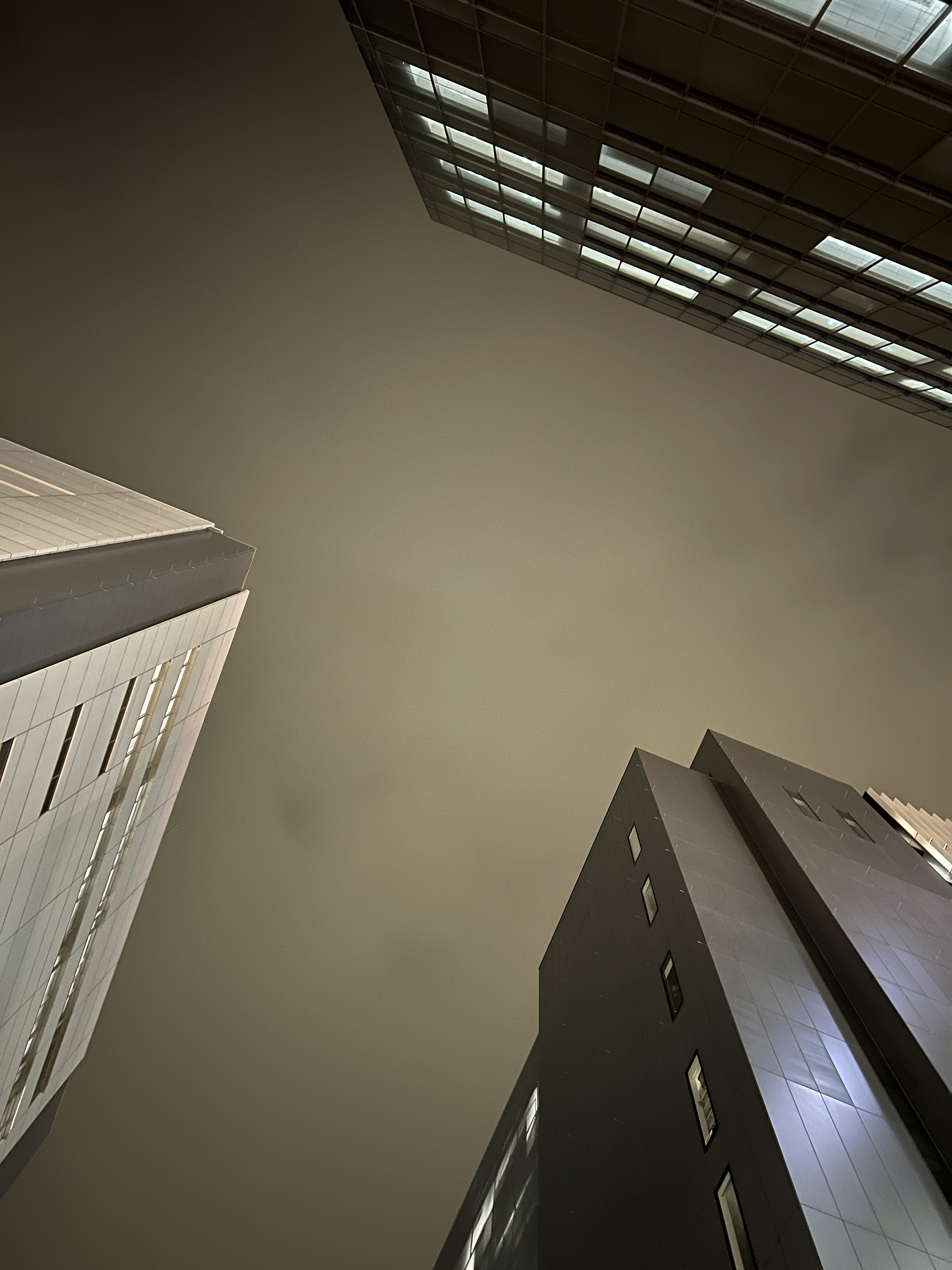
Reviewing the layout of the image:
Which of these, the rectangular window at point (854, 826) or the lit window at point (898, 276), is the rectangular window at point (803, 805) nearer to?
the rectangular window at point (854, 826)

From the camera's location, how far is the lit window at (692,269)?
29875 mm

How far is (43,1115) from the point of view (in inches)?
1676

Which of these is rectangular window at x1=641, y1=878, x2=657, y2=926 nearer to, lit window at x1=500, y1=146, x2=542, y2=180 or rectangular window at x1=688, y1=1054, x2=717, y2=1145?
rectangular window at x1=688, y1=1054, x2=717, y2=1145

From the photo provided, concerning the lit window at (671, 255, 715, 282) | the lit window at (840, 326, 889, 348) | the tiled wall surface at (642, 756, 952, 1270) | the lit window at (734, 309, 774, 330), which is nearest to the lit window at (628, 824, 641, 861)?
the tiled wall surface at (642, 756, 952, 1270)

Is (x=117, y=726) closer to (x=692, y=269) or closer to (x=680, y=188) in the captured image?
(x=680, y=188)

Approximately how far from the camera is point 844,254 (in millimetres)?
23828

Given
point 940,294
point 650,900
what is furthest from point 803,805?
point 940,294

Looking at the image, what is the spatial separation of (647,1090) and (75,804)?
2215 centimetres

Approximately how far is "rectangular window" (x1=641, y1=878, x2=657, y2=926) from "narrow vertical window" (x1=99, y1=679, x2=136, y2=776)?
68.8ft

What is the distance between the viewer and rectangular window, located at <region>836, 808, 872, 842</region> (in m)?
37.3

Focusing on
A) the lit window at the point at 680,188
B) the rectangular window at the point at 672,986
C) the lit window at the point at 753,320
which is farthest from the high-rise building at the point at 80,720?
the lit window at the point at 753,320

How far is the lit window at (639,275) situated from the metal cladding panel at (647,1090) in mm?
21354

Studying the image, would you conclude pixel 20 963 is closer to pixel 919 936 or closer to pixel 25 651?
pixel 25 651

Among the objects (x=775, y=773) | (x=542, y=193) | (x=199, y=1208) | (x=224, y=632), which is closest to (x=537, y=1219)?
(x=775, y=773)
